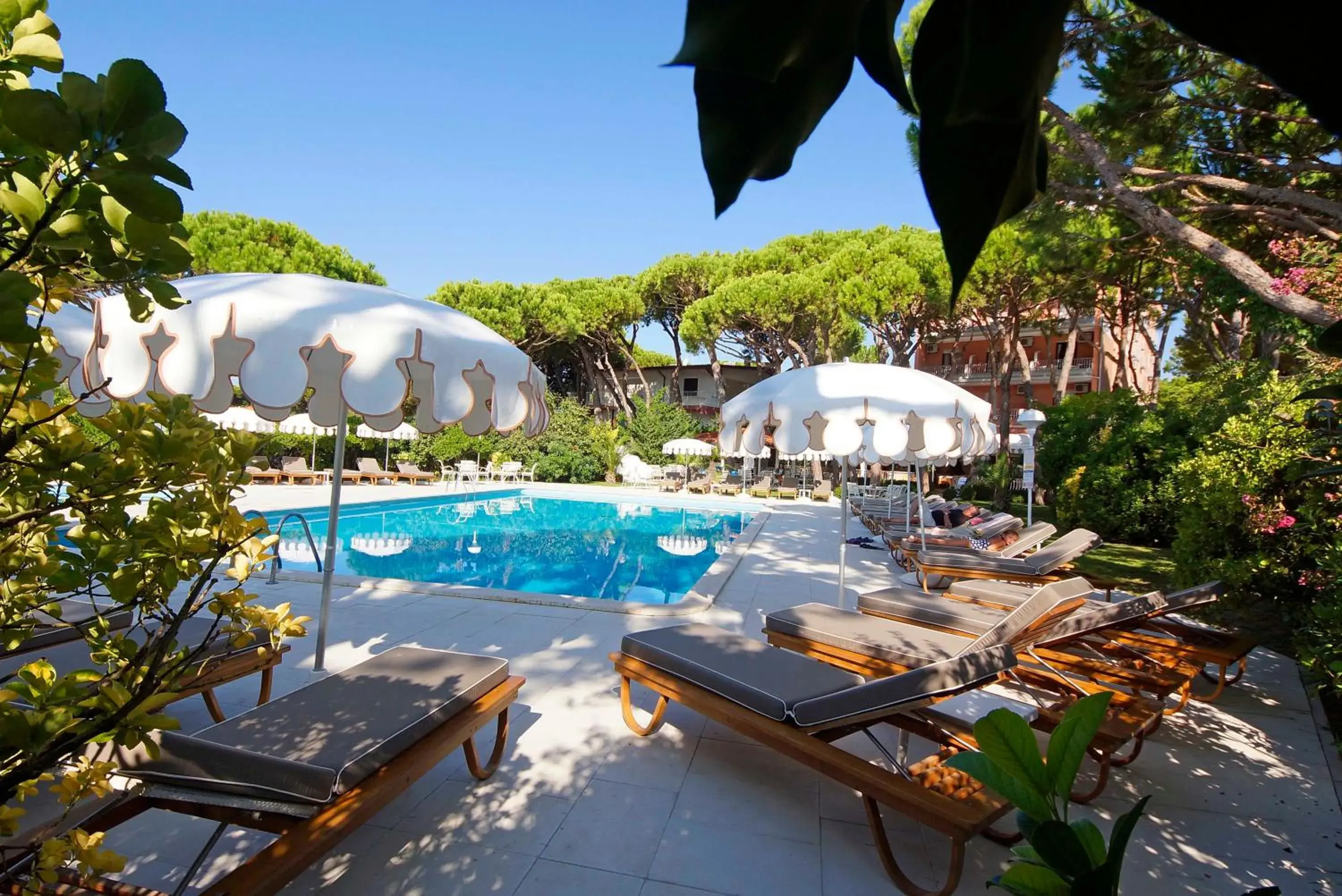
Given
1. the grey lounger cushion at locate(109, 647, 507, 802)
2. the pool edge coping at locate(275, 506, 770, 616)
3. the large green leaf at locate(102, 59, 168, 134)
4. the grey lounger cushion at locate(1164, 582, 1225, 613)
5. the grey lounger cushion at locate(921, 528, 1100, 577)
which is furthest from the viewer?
the grey lounger cushion at locate(921, 528, 1100, 577)

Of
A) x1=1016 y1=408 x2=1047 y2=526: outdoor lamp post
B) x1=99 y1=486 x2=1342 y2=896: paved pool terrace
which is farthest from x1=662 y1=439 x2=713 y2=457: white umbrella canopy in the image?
x1=99 y1=486 x2=1342 y2=896: paved pool terrace

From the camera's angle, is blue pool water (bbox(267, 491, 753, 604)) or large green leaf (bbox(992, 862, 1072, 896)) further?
blue pool water (bbox(267, 491, 753, 604))

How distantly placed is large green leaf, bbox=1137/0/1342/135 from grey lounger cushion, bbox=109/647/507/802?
2755mm

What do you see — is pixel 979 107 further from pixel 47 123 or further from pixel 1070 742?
pixel 47 123

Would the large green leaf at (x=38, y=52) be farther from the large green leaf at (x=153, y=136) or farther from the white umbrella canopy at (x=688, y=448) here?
the white umbrella canopy at (x=688, y=448)

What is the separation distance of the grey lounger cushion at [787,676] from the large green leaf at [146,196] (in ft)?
10.0

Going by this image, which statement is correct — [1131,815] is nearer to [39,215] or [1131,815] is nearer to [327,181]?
[39,215]

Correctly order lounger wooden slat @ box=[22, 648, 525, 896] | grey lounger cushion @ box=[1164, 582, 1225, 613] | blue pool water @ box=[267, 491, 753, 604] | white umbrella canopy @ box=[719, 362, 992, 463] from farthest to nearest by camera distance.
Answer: blue pool water @ box=[267, 491, 753, 604], white umbrella canopy @ box=[719, 362, 992, 463], grey lounger cushion @ box=[1164, 582, 1225, 613], lounger wooden slat @ box=[22, 648, 525, 896]

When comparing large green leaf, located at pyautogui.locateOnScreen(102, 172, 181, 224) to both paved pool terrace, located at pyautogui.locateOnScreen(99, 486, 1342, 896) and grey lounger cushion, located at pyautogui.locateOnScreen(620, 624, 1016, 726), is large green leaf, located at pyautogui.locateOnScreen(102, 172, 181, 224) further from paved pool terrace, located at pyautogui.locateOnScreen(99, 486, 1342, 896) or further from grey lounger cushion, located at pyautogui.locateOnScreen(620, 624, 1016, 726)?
grey lounger cushion, located at pyautogui.locateOnScreen(620, 624, 1016, 726)

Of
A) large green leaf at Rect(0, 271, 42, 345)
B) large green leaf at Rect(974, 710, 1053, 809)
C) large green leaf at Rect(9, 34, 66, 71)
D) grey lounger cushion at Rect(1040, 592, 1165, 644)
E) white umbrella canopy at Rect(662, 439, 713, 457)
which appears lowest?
grey lounger cushion at Rect(1040, 592, 1165, 644)

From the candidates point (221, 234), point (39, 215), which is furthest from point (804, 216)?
point (221, 234)

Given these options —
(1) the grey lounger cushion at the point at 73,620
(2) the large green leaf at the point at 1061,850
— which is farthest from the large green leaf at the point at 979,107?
(1) the grey lounger cushion at the point at 73,620

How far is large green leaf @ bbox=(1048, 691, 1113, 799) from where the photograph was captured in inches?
31.3

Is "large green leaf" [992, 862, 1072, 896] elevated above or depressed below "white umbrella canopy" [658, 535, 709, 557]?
above
